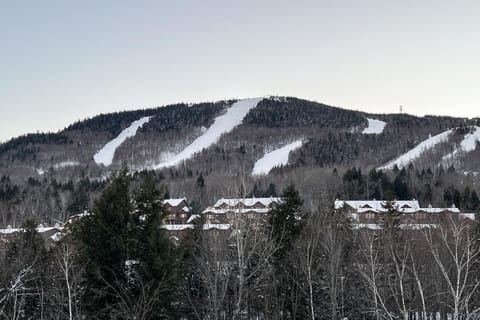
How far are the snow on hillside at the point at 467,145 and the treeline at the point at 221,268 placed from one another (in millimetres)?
156281

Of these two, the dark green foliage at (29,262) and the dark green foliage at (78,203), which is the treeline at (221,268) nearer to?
the dark green foliage at (29,262)

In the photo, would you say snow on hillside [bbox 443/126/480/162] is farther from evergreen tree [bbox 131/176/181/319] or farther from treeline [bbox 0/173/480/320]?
evergreen tree [bbox 131/176/181/319]

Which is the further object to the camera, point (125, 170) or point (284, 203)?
point (284, 203)

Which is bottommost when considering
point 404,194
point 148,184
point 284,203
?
point 404,194

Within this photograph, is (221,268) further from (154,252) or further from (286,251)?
(286,251)

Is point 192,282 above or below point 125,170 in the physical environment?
below

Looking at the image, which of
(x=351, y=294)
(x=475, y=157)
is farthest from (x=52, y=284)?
(x=475, y=157)

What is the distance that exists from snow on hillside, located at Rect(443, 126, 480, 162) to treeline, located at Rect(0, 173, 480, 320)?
6153 inches

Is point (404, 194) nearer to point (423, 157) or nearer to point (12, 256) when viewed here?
point (12, 256)

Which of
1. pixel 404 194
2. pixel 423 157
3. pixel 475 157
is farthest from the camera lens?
pixel 423 157

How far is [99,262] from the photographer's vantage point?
725 inches

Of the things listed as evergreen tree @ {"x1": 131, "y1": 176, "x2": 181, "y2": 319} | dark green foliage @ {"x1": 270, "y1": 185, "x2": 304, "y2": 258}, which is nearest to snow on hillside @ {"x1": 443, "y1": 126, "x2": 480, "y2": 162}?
dark green foliage @ {"x1": 270, "y1": 185, "x2": 304, "y2": 258}

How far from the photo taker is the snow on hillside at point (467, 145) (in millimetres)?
177300

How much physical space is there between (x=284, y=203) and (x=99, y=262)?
12380 mm
